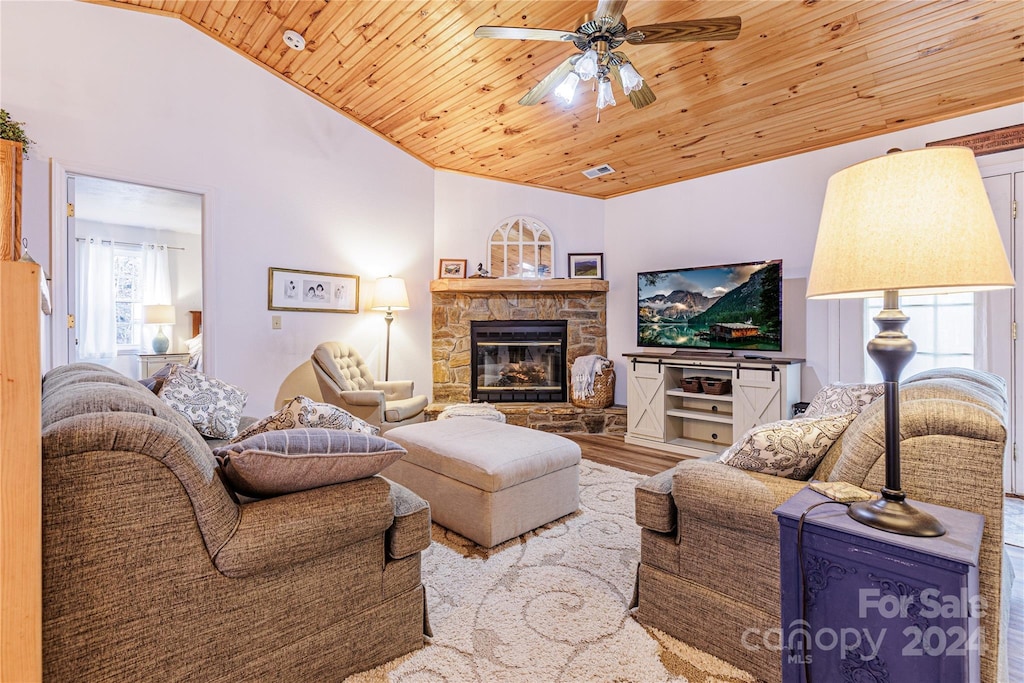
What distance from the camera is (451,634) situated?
1630mm

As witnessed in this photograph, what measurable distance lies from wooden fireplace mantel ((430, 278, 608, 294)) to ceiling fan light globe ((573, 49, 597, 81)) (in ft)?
8.51

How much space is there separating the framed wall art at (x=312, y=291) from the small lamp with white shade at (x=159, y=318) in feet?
11.2

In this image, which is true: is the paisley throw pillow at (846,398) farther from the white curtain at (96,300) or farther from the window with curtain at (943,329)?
the white curtain at (96,300)

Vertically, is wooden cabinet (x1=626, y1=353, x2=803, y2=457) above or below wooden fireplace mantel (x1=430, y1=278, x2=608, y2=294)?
Answer: below

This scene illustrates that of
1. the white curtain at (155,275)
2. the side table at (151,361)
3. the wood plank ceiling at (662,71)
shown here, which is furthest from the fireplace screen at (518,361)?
the white curtain at (155,275)

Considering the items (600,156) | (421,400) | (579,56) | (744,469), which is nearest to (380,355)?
(421,400)

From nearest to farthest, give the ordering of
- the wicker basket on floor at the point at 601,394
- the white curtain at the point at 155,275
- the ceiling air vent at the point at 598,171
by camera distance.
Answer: the ceiling air vent at the point at 598,171
the wicker basket on floor at the point at 601,394
the white curtain at the point at 155,275

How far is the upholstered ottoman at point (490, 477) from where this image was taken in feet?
7.25

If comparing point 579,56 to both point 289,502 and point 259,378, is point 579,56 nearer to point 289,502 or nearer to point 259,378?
point 289,502

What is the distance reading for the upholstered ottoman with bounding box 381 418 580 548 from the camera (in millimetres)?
2211

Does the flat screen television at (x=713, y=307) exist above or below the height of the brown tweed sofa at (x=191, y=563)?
above

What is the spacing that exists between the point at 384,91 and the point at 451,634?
3804mm

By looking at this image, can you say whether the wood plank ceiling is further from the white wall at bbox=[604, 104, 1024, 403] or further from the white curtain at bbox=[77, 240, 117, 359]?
the white curtain at bbox=[77, 240, 117, 359]

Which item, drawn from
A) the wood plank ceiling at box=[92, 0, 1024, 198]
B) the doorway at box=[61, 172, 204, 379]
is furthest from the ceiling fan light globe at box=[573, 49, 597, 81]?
the doorway at box=[61, 172, 204, 379]
